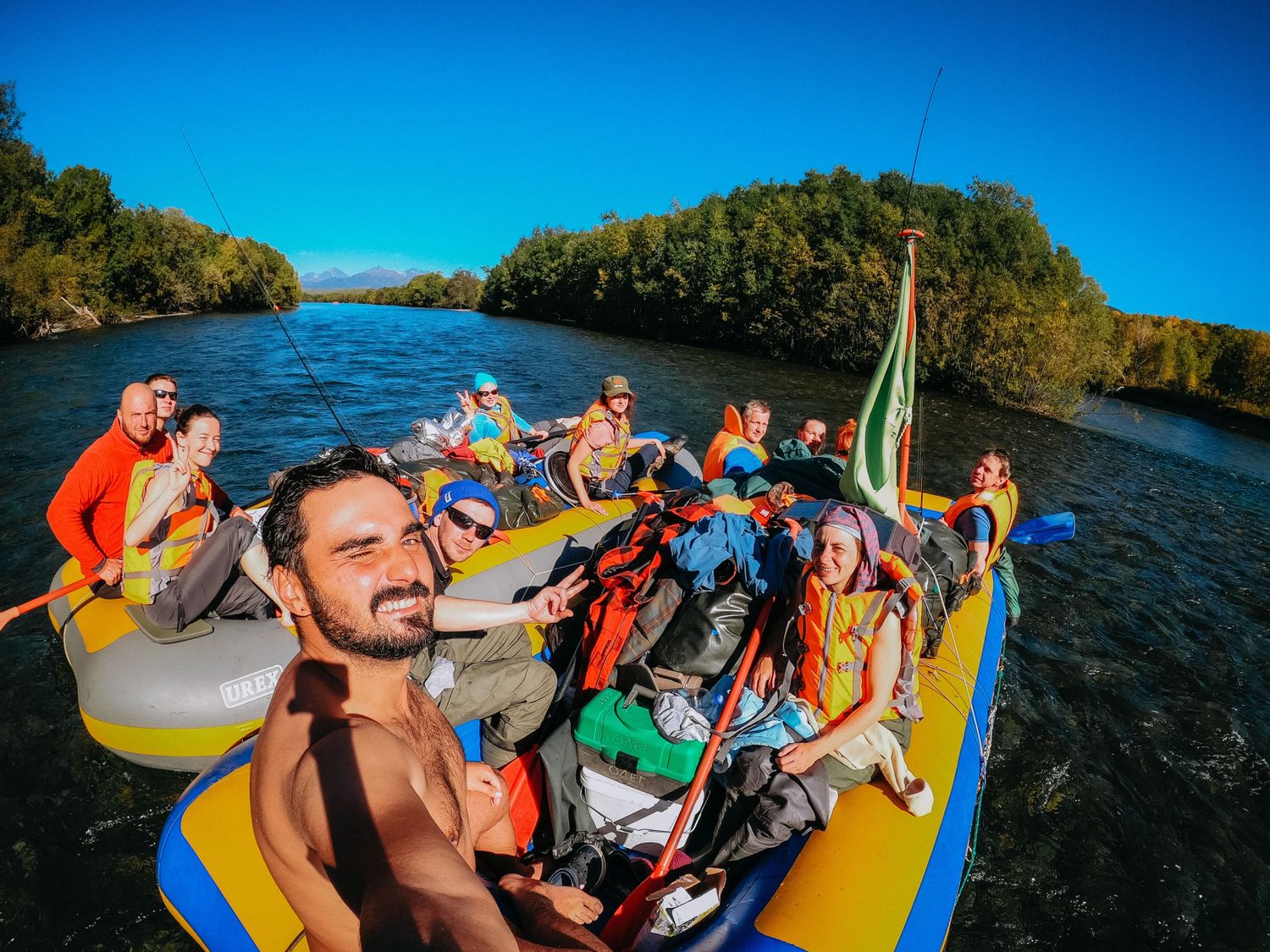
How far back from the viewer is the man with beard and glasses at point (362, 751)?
3.41 ft

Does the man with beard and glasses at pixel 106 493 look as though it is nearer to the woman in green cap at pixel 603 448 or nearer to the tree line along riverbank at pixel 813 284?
the woman in green cap at pixel 603 448

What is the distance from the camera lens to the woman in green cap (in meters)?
6.18

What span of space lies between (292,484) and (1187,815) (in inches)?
245

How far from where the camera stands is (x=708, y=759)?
2.76m

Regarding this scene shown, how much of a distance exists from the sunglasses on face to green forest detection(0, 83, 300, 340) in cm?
2843

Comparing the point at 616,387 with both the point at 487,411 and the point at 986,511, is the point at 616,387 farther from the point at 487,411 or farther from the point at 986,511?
the point at 986,511

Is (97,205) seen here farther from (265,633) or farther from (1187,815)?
(1187,815)

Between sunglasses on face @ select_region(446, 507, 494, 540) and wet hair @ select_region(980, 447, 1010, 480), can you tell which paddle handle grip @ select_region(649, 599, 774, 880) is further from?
wet hair @ select_region(980, 447, 1010, 480)

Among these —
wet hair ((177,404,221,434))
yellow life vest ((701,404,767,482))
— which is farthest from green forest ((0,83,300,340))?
yellow life vest ((701,404,767,482))

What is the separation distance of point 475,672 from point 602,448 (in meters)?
3.48

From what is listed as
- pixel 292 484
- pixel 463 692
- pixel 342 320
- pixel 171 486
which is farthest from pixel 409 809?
pixel 342 320

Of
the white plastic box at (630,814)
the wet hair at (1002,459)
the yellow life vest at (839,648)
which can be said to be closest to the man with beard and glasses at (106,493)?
the white plastic box at (630,814)

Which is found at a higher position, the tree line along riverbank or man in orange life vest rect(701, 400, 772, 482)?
the tree line along riverbank

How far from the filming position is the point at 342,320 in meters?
40.5
